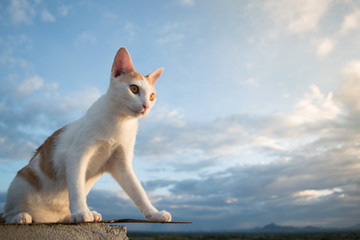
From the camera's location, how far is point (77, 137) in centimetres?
464

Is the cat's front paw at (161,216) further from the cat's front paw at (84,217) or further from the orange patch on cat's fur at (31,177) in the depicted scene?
the orange patch on cat's fur at (31,177)

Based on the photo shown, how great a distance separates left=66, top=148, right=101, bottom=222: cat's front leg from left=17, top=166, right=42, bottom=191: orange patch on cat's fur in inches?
29.9

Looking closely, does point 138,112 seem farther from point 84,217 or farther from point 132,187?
point 84,217

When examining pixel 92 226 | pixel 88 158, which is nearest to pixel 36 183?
pixel 88 158

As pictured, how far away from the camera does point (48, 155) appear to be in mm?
4922

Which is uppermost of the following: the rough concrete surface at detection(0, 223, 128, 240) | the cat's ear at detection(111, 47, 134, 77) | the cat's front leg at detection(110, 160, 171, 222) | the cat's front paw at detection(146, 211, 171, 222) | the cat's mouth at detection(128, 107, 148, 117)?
the cat's ear at detection(111, 47, 134, 77)

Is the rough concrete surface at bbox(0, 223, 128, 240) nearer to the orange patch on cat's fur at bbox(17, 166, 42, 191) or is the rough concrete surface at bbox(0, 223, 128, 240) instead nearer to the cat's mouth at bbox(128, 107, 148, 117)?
the orange patch on cat's fur at bbox(17, 166, 42, 191)

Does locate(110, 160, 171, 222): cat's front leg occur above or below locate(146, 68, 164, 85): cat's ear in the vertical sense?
below

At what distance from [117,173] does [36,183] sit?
4.19 feet

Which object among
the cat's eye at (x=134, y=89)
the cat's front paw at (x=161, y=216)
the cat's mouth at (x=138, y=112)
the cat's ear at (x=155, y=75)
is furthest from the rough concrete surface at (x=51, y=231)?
the cat's ear at (x=155, y=75)

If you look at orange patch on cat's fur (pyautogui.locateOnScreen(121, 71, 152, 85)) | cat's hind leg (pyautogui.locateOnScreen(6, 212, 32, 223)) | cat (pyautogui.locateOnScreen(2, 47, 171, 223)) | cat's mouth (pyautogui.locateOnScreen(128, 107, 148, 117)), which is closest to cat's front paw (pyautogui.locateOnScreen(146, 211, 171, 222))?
cat (pyautogui.locateOnScreen(2, 47, 171, 223))

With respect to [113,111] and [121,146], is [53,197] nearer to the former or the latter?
[121,146]

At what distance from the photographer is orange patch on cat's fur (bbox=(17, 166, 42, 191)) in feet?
15.5

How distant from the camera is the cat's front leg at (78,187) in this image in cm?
391
